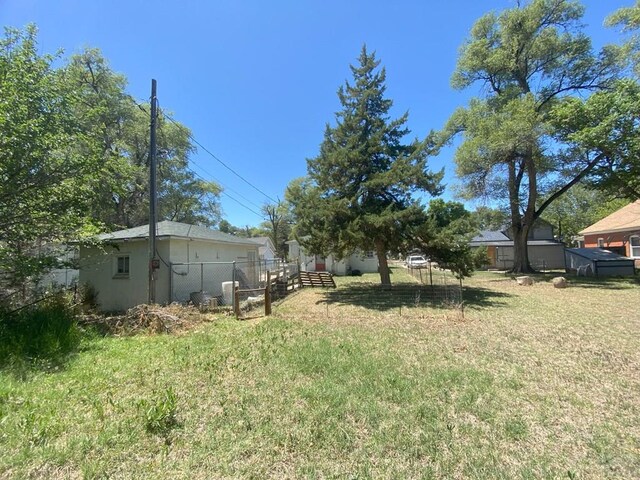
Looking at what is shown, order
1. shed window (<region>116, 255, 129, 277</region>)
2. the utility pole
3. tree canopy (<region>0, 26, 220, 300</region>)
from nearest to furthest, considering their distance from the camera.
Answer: tree canopy (<region>0, 26, 220, 300</region>) < the utility pole < shed window (<region>116, 255, 129, 277</region>)

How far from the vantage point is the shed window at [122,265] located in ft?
38.7

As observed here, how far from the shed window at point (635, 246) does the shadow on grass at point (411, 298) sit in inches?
780

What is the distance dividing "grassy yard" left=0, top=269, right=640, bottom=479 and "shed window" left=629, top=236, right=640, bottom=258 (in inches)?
987

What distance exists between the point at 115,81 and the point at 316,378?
27.5 metres

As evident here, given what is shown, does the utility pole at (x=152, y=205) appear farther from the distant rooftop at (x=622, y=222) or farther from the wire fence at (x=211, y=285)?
the distant rooftop at (x=622, y=222)

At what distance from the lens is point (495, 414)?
3.36 m

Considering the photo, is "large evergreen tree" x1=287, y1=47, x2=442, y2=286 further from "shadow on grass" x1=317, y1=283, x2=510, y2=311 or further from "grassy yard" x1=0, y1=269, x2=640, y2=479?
"grassy yard" x1=0, y1=269, x2=640, y2=479

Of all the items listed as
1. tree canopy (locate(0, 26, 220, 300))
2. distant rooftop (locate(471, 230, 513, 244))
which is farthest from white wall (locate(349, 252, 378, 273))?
tree canopy (locate(0, 26, 220, 300))

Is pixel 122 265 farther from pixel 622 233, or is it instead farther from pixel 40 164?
pixel 622 233

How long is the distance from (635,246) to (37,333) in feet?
116

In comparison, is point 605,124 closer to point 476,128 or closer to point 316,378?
point 476,128

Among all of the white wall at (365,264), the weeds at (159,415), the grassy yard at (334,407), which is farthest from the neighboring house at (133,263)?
the white wall at (365,264)

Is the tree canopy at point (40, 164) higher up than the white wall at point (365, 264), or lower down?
higher up

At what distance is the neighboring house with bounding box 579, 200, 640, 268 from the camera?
23938 mm
